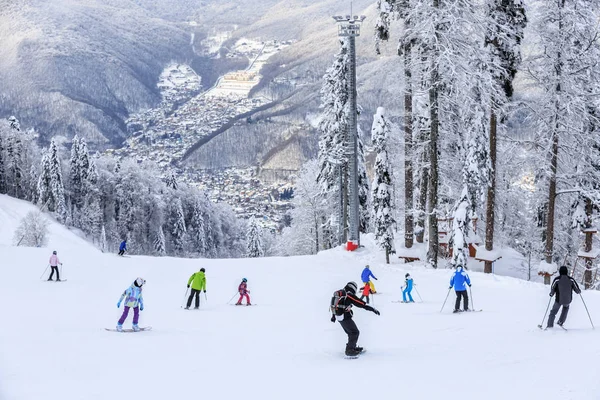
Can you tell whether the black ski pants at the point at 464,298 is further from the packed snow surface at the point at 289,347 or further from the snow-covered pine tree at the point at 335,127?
the snow-covered pine tree at the point at 335,127

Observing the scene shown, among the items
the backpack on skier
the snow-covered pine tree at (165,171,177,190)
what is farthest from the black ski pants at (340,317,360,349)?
the snow-covered pine tree at (165,171,177,190)

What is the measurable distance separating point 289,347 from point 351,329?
2548 mm

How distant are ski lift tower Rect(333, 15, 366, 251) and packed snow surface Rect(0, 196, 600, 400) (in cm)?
801

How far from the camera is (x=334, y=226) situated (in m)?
47.1

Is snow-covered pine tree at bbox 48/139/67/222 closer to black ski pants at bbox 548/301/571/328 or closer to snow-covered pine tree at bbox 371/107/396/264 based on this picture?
snow-covered pine tree at bbox 371/107/396/264

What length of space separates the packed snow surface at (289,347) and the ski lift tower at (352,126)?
26.3 ft

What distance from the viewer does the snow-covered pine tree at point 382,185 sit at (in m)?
30.2

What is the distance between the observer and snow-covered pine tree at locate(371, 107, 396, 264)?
3025 centimetres

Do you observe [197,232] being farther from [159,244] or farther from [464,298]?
[464,298]

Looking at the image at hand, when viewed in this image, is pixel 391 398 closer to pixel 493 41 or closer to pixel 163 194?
pixel 493 41

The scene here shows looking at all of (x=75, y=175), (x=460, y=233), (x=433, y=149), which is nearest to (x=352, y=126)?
(x=433, y=149)

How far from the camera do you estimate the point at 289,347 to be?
46.7 feet

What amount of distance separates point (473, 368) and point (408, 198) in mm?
18697

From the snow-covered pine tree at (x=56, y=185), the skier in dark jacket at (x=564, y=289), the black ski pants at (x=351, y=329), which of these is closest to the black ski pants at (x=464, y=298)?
the skier in dark jacket at (x=564, y=289)
